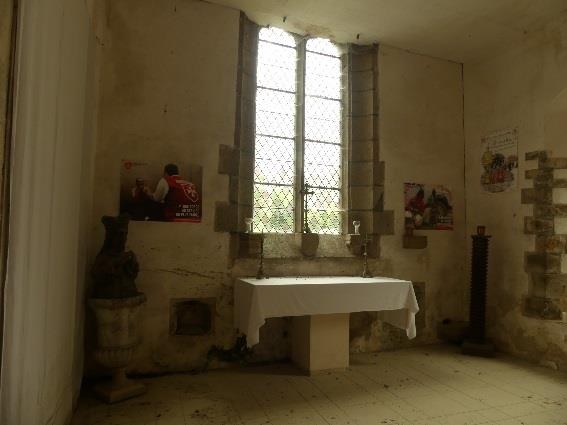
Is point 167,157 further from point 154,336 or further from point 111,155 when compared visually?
point 154,336

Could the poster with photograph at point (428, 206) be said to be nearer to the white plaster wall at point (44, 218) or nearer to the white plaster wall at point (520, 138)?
the white plaster wall at point (520, 138)

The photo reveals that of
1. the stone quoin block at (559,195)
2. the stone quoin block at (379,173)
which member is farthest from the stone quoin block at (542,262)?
the stone quoin block at (379,173)

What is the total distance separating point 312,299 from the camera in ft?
10.7

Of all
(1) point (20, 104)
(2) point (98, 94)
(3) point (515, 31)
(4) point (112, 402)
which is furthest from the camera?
(3) point (515, 31)

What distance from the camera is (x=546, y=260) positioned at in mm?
3891

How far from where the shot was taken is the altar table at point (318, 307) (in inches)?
124

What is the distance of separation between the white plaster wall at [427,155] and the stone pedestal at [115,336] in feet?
8.73

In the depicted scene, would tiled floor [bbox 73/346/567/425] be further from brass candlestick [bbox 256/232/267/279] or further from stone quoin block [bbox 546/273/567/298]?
brass candlestick [bbox 256/232/267/279]

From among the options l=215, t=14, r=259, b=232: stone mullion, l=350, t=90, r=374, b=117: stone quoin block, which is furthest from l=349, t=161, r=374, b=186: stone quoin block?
l=215, t=14, r=259, b=232: stone mullion

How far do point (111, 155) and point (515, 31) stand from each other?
13.7 ft

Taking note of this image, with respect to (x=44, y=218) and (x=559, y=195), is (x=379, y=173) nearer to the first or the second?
(x=559, y=195)

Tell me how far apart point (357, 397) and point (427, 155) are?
2876mm

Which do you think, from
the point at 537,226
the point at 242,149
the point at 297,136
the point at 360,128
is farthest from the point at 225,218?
the point at 537,226

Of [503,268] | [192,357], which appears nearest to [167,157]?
[192,357]
